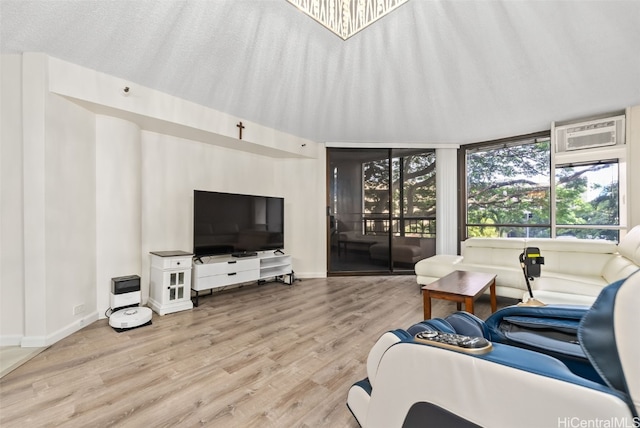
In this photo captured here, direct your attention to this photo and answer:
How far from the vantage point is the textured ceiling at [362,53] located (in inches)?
76.2

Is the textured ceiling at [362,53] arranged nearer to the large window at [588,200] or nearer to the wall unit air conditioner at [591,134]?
the wall unit air conditioner at [591,134]

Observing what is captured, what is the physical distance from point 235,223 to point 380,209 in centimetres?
266

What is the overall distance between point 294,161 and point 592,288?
4059 mm

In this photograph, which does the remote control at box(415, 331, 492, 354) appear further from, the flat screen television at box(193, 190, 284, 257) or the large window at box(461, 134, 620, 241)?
the large window at box(461, 134, 620, 241)

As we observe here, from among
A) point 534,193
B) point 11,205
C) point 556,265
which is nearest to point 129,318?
point 11,205

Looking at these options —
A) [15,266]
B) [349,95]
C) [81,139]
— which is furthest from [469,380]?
[81,139]

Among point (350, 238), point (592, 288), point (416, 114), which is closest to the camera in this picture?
point (592, 288)

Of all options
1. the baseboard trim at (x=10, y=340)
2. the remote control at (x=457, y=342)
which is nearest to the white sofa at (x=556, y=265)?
the remote control at (x=457, y=342)

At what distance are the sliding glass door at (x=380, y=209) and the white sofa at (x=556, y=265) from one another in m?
1.14

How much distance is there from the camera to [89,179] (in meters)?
2.69

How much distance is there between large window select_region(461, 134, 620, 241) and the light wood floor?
2139mm

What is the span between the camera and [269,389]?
1666 mm

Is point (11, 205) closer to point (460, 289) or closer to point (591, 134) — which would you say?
point (460, 289)

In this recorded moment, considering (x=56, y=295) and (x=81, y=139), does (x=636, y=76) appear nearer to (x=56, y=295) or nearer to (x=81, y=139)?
(x=81, y=139)
